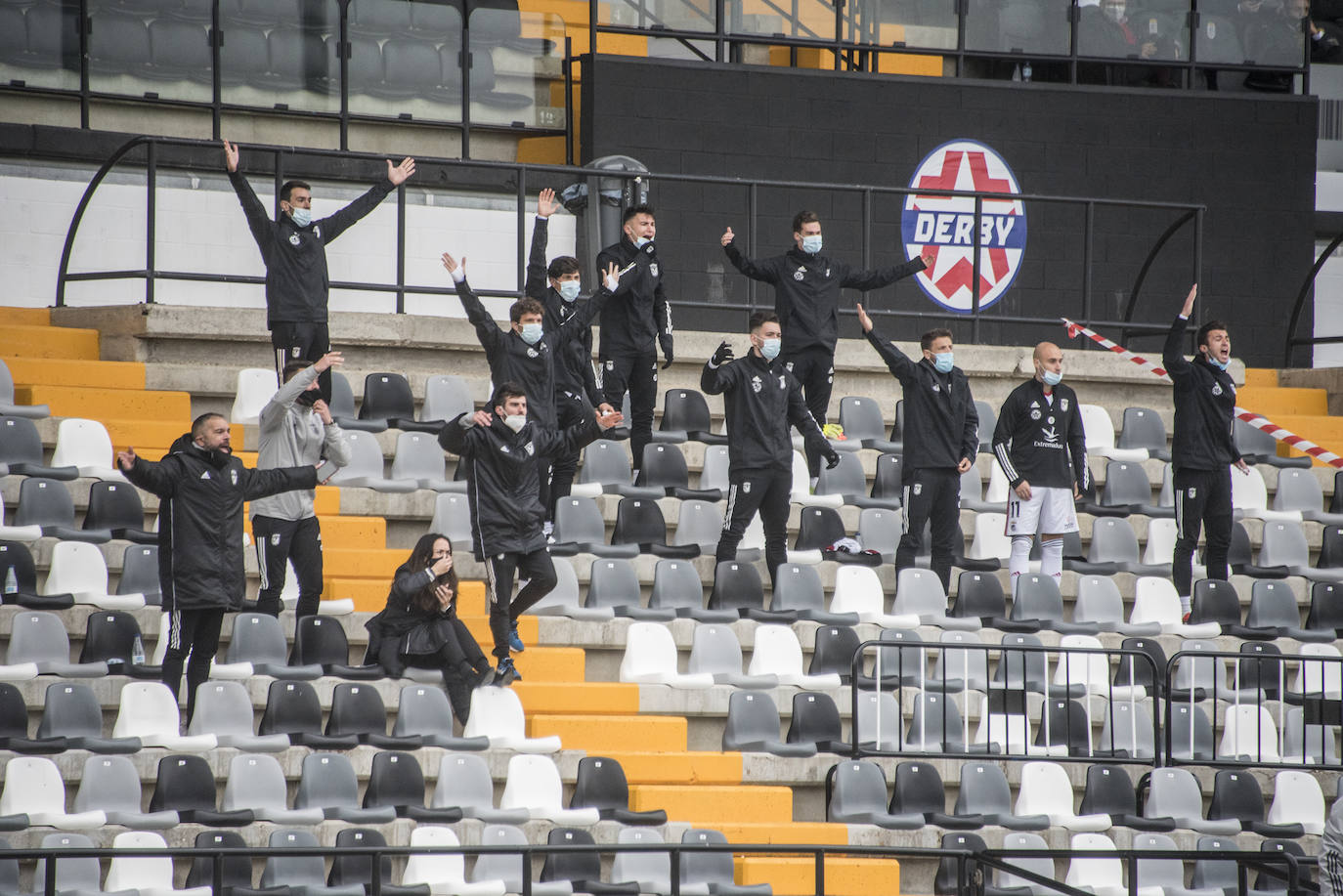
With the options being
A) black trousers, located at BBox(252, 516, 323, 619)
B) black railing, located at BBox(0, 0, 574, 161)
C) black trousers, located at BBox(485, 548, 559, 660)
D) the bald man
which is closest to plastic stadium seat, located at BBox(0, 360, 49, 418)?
black trousers, located at BBox(252, 516, 323, 619)

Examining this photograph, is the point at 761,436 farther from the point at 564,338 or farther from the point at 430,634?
the point at 430,634

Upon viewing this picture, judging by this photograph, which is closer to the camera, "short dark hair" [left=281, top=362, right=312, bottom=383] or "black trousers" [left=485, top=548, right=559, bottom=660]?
"black trousers" [left=485, top=548, right=559, bottom=660]

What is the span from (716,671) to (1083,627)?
245 centimetres

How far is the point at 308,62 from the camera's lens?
14.9m

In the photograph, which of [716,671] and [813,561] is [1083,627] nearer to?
[813,561]

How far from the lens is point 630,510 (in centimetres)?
1204

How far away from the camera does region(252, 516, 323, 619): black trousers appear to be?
10328mm

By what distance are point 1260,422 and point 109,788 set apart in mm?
8793

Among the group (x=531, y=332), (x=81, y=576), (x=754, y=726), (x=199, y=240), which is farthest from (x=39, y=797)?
(x=199, y=240)

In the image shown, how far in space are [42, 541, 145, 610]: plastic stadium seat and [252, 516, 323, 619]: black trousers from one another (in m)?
0.70

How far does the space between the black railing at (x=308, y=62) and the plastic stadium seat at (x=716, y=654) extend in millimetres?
5666

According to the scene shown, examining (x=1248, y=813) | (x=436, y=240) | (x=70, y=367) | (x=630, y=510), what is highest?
(x=436, y=240)

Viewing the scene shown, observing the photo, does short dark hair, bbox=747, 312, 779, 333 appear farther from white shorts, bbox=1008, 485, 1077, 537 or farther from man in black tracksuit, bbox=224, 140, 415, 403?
man in black tracksuit, bbox=224, 140, 415, 403

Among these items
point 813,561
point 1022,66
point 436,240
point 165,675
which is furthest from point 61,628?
point 1022,66
